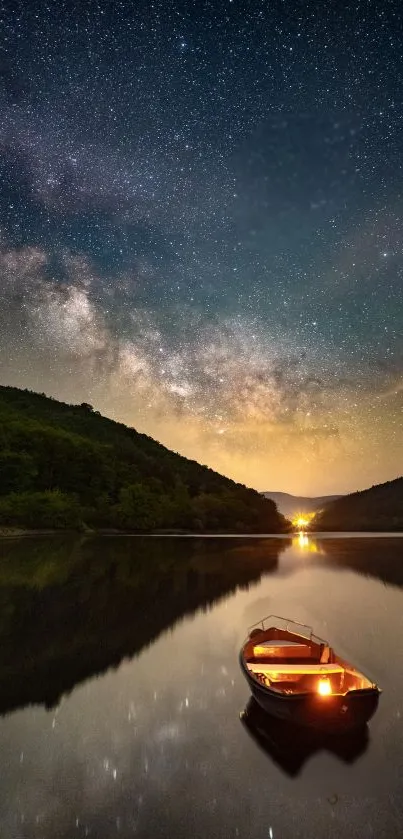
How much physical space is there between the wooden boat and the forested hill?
252 feet

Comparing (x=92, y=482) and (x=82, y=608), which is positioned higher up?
(x=92, y=482)

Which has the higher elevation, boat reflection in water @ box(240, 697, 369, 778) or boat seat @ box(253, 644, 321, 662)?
boat seat @ box(253, 644, 321, 662)

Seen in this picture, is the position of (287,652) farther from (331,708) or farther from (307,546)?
(307,546)

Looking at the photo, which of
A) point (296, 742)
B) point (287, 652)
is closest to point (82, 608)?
point (287, 652)

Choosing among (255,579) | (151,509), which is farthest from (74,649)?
(151,509)

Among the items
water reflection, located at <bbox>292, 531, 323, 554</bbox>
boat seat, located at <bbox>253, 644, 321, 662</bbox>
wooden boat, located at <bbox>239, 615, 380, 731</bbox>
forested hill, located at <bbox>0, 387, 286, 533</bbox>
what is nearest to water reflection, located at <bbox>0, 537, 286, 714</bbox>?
boat seat, located at <bbox>253, 644, 321, 662</bbox>

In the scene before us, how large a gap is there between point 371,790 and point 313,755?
143 centimetres

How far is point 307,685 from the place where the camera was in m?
11.7

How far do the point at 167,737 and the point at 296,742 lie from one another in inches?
124

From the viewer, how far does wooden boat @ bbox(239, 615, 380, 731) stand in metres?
10.1

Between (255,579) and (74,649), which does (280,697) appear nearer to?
(74,649)

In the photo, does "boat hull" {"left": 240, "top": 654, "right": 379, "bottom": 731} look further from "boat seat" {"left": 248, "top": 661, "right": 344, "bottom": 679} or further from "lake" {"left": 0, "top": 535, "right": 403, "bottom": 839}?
"boat seat" {"left": 248, "top": 661, "right": 344, "bottom": 679}

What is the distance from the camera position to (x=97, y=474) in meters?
121

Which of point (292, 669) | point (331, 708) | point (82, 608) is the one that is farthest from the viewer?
point (82, 608)
